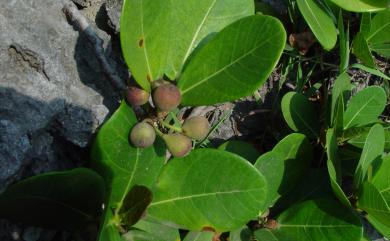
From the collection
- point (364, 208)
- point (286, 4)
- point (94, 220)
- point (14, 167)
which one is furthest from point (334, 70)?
point (14, 167)

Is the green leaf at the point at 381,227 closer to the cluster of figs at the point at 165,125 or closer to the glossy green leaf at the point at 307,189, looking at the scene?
the glossy green leaf at the point at 307,189

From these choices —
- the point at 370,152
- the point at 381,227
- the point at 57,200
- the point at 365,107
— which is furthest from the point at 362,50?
the point at 57,200

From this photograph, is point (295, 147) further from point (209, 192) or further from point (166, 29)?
point (166, 29)

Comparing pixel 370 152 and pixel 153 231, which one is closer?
pixel 153 231

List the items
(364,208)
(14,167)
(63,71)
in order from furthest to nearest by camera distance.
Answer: (364,208) < (63,71) < (14,167)

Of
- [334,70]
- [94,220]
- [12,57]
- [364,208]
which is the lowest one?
[364,208]

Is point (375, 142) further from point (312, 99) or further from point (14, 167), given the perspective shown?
point (14, 167)
